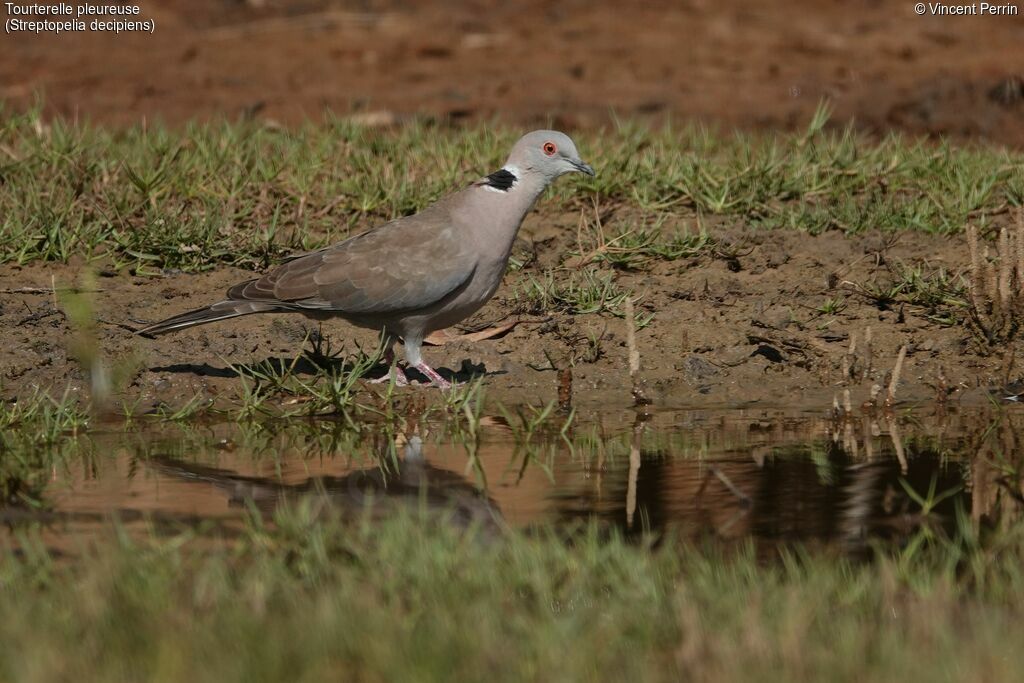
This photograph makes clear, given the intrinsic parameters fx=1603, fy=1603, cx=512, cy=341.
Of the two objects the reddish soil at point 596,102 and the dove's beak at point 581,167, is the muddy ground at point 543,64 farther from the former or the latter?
the dove's beak at point 581,167

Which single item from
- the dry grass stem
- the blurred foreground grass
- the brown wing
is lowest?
the blurred foreground grass

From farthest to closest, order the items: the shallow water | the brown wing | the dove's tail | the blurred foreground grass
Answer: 1. the dove's tail
2. the brown wing
3. the shallow water
4. the blurred foreground grass

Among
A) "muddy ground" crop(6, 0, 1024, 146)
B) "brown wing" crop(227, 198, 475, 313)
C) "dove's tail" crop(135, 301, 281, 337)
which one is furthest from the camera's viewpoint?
"muddy ground" crop(6, 0, 1024, 146)

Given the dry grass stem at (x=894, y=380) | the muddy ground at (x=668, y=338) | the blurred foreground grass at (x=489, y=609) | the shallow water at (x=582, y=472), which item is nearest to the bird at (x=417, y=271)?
the muddy ground at (x=668, y=338)

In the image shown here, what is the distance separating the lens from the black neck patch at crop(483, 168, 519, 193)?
6781 millimetres

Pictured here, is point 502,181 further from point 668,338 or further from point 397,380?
point 668,338

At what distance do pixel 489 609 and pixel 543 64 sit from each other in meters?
9.17

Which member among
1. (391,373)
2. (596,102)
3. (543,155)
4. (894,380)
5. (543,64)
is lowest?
(894,380)

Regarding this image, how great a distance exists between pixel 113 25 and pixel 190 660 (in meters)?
11.5

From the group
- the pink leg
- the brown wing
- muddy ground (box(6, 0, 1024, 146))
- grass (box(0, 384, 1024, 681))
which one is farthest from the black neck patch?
muddy ground (box(6, 0, 1024, 146))

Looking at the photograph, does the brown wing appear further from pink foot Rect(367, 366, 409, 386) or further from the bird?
pink foot Rect(367, 366, 409, 386)

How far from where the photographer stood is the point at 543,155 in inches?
273

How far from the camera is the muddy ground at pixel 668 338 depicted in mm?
6746

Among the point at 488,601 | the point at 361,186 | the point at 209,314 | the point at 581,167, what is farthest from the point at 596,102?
the point at 488,601
